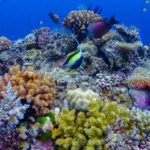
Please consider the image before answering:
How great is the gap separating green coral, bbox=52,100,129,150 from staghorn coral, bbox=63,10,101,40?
4128 millimetres

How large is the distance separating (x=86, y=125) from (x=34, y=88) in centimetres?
106

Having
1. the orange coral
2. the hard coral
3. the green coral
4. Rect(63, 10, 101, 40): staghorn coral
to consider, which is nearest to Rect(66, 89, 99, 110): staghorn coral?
the green coral

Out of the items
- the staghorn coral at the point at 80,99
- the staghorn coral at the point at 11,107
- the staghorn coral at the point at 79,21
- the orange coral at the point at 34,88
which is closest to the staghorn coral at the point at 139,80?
the staghorn coral at the point at 80,99

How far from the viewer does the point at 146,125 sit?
4.32 m

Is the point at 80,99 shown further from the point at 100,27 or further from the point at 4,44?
the point at 4,44

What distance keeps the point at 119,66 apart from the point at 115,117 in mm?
2232

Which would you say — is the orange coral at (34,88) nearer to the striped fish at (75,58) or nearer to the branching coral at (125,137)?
the striped fish at (75,58)

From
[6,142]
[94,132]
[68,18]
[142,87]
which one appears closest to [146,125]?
[94,132]

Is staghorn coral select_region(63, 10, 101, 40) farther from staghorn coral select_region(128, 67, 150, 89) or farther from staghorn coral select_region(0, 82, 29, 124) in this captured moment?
staghorn coral select_region(0, 82, 29, 124)

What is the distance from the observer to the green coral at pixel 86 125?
397cm

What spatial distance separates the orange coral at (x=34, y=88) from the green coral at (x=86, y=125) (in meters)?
0.37

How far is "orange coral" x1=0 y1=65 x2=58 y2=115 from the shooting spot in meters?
4.43

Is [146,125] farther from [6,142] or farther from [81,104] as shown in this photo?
[6,142]

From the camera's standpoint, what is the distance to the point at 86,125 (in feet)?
13.2
